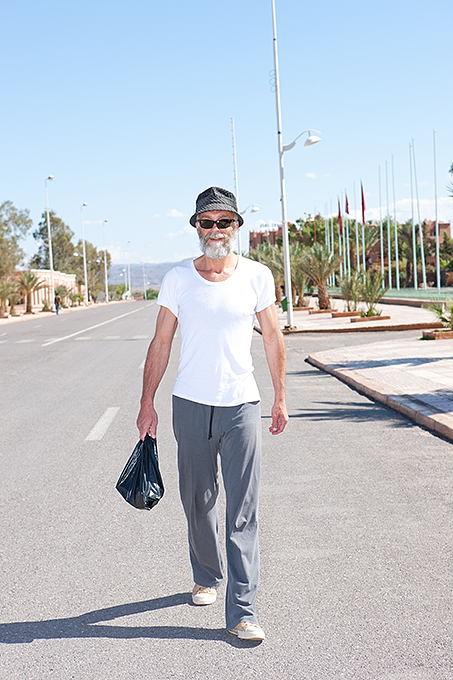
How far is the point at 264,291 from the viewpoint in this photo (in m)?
3.77

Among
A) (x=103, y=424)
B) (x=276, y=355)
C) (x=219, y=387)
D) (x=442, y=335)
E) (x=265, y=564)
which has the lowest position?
(x=265, y=564)

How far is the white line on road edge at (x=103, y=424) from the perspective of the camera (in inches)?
332

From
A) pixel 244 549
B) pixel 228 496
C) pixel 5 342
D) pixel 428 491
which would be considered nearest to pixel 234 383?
pixel 228 496

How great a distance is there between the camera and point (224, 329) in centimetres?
366

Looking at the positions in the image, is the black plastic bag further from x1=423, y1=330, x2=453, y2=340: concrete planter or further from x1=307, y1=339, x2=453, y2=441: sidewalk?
x1=423, y1=330, x2=453, y2=340: concrete planter

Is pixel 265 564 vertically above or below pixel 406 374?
below

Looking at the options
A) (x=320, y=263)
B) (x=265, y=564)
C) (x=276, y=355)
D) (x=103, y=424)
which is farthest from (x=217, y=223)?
(x=320, y=263)

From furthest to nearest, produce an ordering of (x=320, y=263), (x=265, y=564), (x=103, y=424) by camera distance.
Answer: (x=320, y=263)
(x=103, y=424)
(x=265, y=564)

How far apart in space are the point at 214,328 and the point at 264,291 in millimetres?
328

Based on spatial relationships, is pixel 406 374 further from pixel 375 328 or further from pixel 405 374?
pixel 375 328

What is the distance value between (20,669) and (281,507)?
266cm

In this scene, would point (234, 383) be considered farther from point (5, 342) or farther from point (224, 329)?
point (5, 342)

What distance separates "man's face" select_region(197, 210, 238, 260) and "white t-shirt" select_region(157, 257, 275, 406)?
109 mm

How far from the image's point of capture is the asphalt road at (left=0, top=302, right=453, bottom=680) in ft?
10.8
